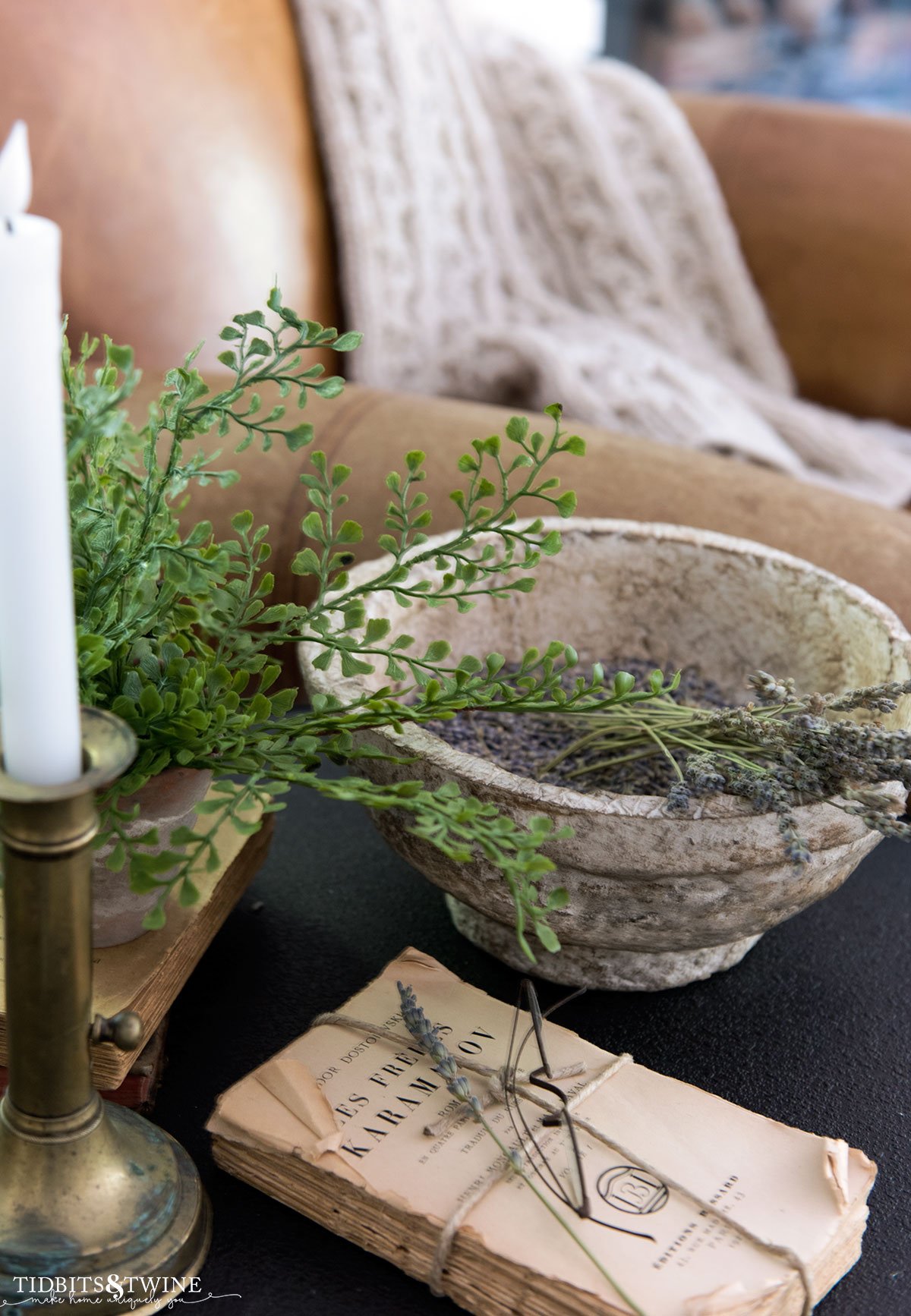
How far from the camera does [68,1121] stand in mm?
467

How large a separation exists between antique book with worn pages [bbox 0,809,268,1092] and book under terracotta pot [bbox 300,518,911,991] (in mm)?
113

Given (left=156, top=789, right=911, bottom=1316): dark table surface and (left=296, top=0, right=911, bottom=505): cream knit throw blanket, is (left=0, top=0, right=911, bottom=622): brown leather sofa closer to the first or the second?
(left=296, top=0, right=911, bottom=505): cream knit throw blanket

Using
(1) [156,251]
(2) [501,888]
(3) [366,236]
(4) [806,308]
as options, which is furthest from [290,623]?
(4) [806,308]

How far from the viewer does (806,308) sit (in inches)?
66.9

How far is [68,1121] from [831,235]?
5.14 feet

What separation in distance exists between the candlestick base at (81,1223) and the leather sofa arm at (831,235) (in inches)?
59.7

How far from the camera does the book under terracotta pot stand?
54 cm

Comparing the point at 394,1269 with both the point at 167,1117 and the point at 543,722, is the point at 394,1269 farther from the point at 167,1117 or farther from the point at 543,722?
the point at 543,722

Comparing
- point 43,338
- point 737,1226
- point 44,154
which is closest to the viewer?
point 43,338

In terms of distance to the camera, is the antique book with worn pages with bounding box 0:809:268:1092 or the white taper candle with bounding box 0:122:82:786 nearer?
the white taper candle with bounding box 0:122:82:786

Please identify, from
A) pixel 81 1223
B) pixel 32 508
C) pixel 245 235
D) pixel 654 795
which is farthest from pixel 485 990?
pixel 245 235

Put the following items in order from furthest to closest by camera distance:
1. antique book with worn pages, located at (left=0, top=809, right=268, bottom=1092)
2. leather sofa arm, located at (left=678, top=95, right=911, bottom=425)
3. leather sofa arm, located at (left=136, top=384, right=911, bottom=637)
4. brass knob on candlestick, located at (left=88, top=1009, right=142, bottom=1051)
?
1. leather sofa arm, located at (left=678, top=95, right=911, bottom=425)
2. leather sofa arm, located at (left=136, top=384, right=911, bottom=637)
3. antique book with worn pages, located at (left=0, top=809, right=268, bottom=1092)
4. brass knob on candlestick, located at (left=88, top=1009, right=142, bottom=1051)

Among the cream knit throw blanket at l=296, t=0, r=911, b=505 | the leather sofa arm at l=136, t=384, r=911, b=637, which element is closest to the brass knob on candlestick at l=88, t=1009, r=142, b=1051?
the leather sofa arm at l=136, t=384, r=911, b=637

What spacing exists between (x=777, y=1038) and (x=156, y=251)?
0.97 metres
